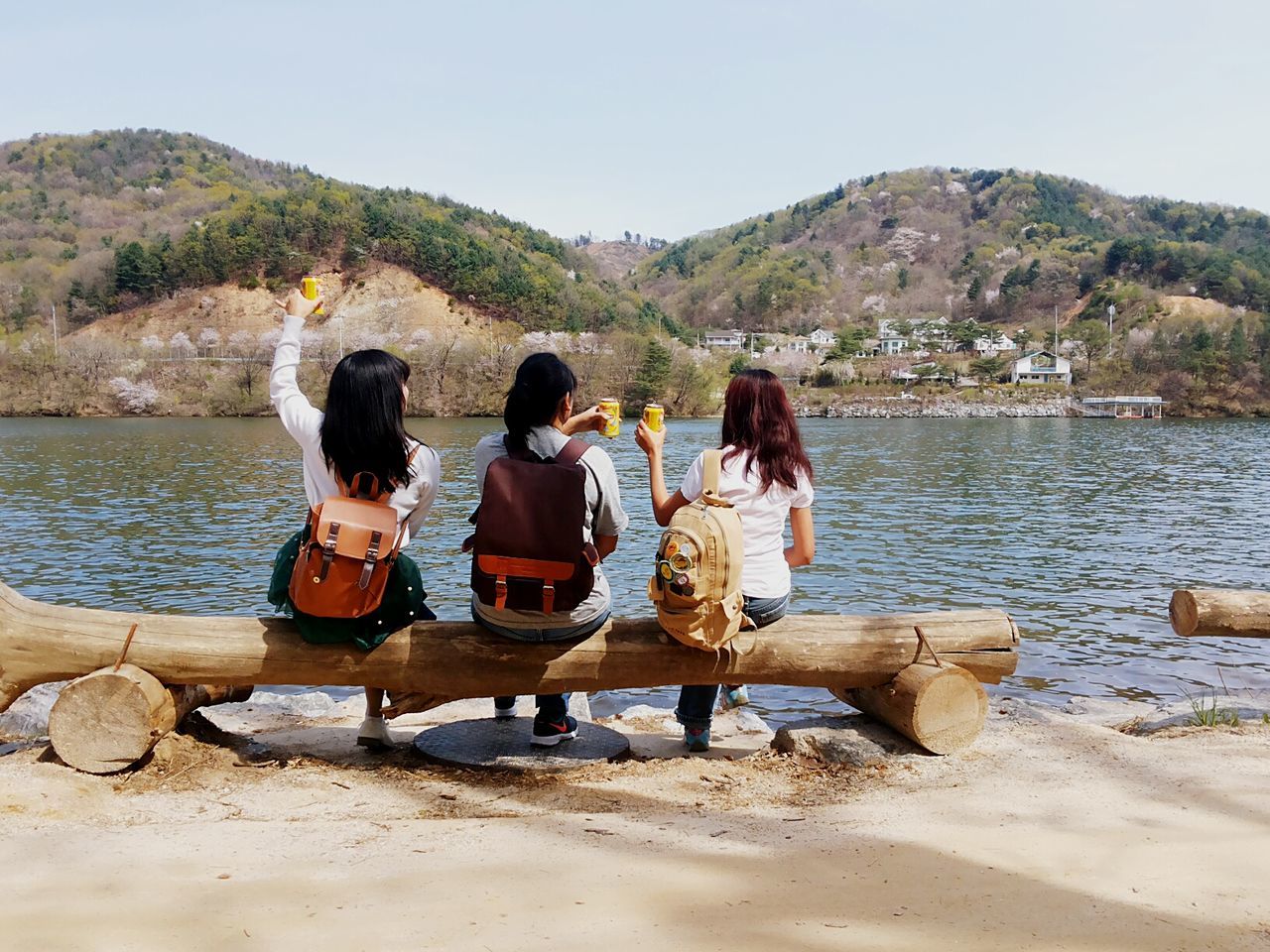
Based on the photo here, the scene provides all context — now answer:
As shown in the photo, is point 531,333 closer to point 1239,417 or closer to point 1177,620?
point 1239,417

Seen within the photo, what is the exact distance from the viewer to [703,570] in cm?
429

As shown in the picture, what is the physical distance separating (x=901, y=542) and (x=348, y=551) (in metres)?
15.5

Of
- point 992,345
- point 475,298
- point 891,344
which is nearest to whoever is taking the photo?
point 475,298

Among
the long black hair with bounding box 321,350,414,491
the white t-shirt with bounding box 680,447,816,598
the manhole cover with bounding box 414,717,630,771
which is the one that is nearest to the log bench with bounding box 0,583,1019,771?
the white t-shirt with bounding box 680,447,816,598

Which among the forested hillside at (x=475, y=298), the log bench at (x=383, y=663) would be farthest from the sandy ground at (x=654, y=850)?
the forested hillside at (x=475, y=298)

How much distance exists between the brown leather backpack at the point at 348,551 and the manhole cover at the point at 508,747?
1.08m

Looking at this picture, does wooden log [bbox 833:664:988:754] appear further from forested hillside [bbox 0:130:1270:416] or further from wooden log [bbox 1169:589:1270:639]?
forested hillside [bbox 0:130:1270:416]

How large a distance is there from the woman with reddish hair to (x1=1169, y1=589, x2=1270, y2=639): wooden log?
2461 mm

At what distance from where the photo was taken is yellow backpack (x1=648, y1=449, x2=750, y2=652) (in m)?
4.28

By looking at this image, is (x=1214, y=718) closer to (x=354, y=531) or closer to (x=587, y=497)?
(x=587, y=497)

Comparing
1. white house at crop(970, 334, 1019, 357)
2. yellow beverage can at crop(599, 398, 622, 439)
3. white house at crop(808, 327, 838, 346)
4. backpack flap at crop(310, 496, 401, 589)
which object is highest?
white house at crop(808, 327, 838, 346)

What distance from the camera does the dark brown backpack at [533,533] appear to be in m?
4.12

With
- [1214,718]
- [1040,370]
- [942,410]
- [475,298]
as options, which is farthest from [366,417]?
[475,298]

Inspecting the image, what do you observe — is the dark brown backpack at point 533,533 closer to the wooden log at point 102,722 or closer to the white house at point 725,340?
the wooden log at point 102,722
